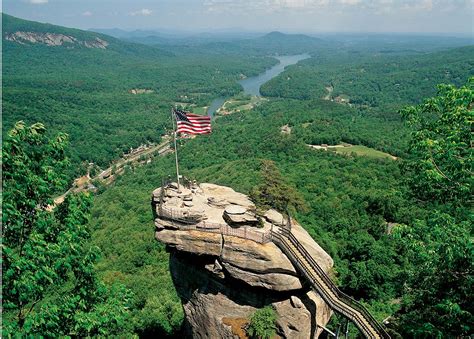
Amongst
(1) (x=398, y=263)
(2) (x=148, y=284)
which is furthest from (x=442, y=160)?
(2) (x=148, y=284)

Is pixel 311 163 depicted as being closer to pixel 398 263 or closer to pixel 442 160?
pixel 398 263

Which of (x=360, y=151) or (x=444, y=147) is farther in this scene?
(x=360, y=151)

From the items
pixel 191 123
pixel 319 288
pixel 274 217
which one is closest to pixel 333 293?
pixel 319 288

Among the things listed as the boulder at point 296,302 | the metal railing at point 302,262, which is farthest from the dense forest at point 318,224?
the boulder at point 296,302

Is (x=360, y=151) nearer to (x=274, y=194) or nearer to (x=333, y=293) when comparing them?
(x=274, y=194)

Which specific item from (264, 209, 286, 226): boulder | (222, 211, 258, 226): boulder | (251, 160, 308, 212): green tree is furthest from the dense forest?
(222, 211, 258, 226): boulder
